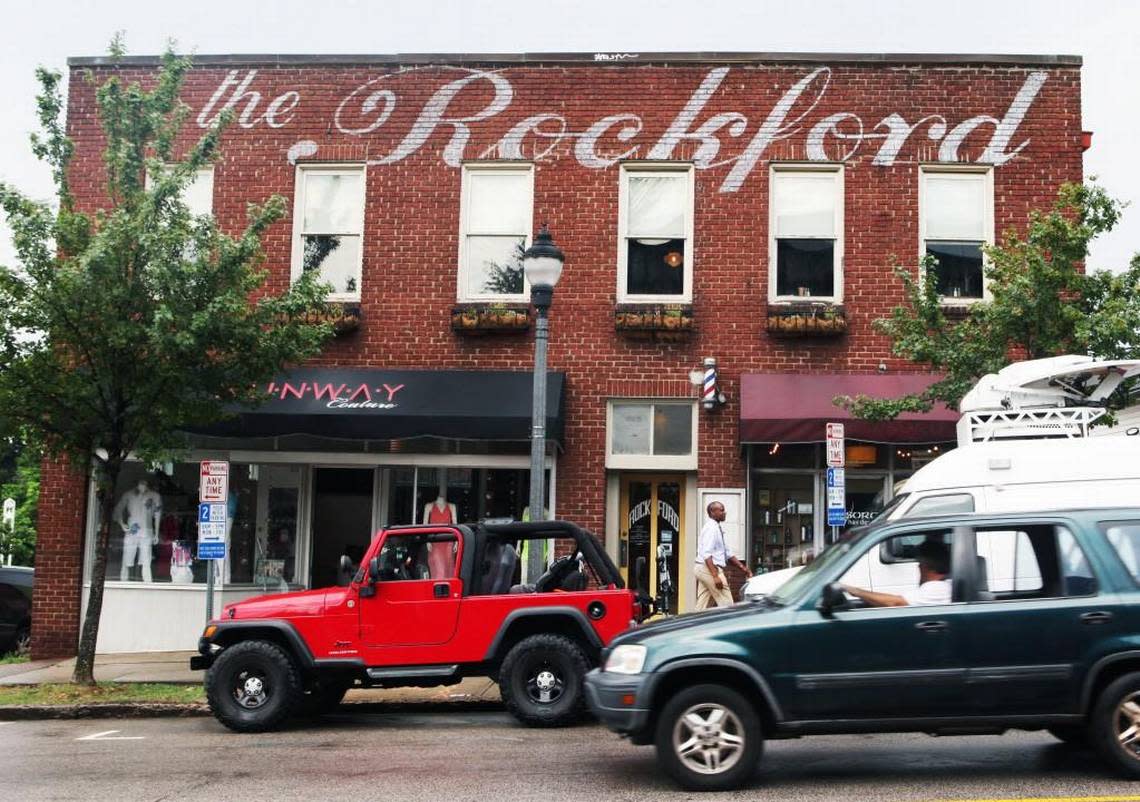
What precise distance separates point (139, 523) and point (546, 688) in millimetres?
8659

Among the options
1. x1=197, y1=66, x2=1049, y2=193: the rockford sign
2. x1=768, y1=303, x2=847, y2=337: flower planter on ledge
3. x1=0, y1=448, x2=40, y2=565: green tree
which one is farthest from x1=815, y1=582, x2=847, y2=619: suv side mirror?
x1=0, y1=448, x2=40, y2=565: green tree

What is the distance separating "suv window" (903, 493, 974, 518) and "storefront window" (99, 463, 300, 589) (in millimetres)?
9293

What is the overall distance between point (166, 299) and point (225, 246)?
0.85 metres

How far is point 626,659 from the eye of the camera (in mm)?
7430

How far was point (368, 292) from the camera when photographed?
16.6 m

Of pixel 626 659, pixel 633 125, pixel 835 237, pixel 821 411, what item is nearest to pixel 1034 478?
pixel 626 659

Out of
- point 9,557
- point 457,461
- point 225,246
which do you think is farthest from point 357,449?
point 9,557

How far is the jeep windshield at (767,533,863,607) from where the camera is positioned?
7406mm

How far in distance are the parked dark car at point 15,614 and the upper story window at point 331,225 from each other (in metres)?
6.51

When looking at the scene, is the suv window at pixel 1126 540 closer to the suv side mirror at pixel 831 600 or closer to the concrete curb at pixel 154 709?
the suv side mirror at pixel 831 600

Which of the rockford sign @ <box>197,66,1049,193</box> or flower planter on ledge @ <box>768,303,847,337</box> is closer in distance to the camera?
flower planter on ledge @ <box>768,303,847,337</box>

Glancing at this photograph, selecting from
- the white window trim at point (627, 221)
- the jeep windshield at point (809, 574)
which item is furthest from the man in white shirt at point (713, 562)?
the jeep windshield at point (809, 574)

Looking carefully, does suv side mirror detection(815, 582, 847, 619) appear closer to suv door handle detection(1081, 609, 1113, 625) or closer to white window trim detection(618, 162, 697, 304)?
suv door handle detection(1081, 609, 1113, 625)

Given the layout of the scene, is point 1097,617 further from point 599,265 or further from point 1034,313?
point 599,265
